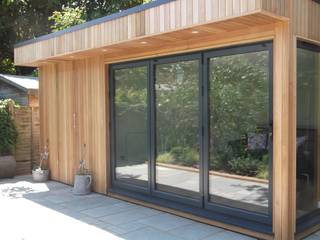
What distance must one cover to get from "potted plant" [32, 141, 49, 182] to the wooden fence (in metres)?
0.77

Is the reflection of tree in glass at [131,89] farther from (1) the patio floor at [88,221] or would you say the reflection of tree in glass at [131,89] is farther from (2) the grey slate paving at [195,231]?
(2) the grey slate paving at [195,231]

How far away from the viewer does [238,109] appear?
14.5 feet

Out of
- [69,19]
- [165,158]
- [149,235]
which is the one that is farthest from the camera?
[69,19]

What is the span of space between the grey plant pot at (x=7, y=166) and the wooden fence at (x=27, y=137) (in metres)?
0.40

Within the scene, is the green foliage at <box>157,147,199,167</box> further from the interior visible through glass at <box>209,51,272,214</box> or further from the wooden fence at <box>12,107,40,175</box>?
the wooden fence at <box>12,107,40,175</box>

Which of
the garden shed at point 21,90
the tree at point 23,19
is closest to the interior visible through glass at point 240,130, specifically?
the garden shed at point 21,90

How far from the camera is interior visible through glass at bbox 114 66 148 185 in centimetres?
563

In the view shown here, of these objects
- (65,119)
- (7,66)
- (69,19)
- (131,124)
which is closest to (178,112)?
(131,124)

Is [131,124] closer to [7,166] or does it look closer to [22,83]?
[7,166]

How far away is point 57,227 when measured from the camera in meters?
4.62

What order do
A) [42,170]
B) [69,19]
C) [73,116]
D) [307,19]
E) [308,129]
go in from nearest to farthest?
[307,19] → [308,129] → [73,116] → [42,170] → [69,19]

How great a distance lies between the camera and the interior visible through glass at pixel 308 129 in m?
4.22

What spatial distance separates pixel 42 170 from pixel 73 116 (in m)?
1.46

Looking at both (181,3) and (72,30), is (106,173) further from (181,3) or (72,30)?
(181,3)
